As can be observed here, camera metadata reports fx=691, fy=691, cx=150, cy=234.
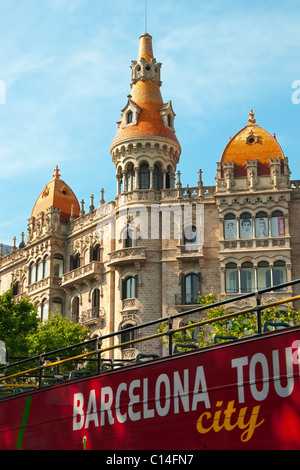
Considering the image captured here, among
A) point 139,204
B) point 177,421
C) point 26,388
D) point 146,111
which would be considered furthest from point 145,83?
point 177,421

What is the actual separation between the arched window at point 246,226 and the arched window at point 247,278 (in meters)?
2.09

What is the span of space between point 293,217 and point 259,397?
38.8 m

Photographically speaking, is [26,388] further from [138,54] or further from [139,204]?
[138,54]

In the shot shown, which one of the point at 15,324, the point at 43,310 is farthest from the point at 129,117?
the point at 15,324

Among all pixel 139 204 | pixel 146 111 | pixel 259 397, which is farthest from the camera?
pixel 146 111

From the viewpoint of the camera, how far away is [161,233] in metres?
50.4

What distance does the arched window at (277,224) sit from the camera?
47.1 m

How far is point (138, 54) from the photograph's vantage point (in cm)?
5831

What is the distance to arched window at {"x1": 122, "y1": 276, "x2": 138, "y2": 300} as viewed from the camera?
49.5m

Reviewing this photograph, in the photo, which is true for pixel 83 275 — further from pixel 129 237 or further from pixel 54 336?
pixel 54 336

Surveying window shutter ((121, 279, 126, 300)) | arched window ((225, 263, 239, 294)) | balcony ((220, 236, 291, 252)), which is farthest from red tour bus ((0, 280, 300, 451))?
window shutter ((121, 279, 126, 300))

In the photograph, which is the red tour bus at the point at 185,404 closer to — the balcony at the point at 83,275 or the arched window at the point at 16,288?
the balcony at the point at 83,275

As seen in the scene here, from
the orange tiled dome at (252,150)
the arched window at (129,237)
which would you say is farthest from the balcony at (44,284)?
the orange tiled dome at (252,150)

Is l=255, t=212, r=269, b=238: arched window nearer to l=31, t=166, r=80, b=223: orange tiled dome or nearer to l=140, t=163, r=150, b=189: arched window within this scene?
l=140, t=163, r=150, b=189: arched window
